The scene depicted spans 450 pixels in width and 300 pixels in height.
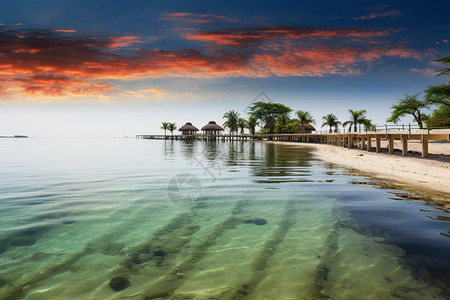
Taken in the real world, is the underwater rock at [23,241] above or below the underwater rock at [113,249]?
above

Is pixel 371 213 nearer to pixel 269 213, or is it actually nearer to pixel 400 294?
pixel 269 213

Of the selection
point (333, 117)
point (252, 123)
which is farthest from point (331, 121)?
point (252, 123)

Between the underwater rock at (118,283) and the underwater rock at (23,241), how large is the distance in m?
2.66

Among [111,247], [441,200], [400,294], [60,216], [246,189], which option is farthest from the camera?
[246,189]

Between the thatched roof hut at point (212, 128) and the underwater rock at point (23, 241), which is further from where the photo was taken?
the thatched roof hut at point (212, 128)

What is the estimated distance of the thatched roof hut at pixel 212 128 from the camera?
95.3m

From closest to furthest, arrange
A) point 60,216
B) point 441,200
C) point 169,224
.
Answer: point 169,224 < point 60,216 < point 441,200

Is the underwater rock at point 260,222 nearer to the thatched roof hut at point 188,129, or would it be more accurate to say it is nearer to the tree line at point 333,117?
the tree line at point 333,117

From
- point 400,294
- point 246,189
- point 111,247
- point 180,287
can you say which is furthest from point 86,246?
point 246,189

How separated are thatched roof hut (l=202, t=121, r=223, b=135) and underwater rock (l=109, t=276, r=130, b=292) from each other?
91.9m

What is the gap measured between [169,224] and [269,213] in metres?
2.80

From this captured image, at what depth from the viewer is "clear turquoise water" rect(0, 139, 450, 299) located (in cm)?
364

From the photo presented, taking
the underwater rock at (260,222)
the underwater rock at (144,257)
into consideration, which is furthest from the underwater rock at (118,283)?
the underwater rock at (260,222)

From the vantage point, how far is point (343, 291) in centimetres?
354
